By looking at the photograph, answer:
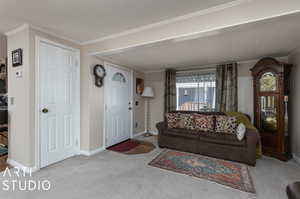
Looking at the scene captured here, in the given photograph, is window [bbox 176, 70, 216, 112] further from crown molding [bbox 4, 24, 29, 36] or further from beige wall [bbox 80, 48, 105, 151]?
A: crown molding [bbox 4, 24, 29, 36]

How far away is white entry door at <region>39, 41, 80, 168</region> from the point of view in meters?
2.34

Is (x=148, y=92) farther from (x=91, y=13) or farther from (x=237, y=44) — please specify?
(x=91, y=13)

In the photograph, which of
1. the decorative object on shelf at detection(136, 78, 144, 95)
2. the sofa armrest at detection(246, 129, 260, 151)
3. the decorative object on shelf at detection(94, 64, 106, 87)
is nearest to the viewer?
the sofa armrest at detection(246, 129, 260, 151)

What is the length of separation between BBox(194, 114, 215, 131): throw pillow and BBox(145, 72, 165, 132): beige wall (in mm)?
1521

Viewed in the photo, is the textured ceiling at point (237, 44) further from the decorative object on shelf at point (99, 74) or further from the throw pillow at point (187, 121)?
the throw pillow at point (187, 121)

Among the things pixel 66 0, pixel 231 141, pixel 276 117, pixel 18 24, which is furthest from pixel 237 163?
pixel 18 24

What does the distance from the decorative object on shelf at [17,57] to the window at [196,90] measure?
3544 mm

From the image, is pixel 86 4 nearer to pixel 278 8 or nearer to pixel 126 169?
pixel 278 8

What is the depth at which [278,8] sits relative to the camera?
4.54ft

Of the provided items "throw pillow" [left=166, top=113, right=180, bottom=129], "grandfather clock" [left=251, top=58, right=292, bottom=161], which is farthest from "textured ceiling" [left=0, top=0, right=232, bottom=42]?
"throw pillow" [left=166, top=113, right=180, bottom=129]

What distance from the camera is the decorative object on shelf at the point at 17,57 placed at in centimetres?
221

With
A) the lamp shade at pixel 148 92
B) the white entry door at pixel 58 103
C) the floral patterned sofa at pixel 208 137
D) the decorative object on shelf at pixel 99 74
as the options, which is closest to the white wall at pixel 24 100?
the white entry door at pixel 58 103

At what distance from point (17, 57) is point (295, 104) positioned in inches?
194

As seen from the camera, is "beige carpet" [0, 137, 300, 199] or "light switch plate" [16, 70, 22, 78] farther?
"light switch plate" [16, 70, 22, 78]
